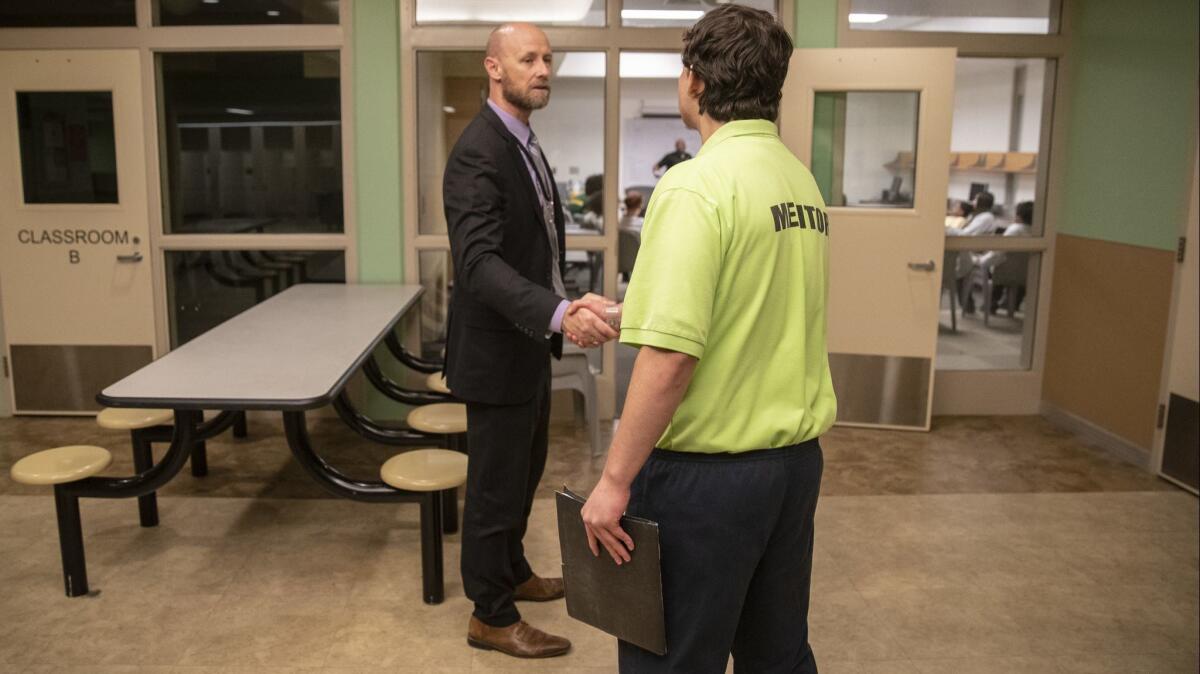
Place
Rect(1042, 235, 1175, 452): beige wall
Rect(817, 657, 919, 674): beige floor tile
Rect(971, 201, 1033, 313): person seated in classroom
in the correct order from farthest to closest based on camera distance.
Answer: Rect(971, 201, 1033, 313): person seated in classroom, Rect(1042, 235, 1175, 452): beige wall, Rect(817, 657, 919, 674): beige floor tile

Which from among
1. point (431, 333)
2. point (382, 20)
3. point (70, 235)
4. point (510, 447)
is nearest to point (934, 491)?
point (510, 447)

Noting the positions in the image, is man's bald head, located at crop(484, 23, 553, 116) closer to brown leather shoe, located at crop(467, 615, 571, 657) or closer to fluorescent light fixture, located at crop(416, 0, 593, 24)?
brown leather shoe, located at crop(467, 615, 571, 657)

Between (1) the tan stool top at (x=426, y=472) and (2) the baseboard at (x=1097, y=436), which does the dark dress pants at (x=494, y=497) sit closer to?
(1) the tan stool top at (x=426, y=472)

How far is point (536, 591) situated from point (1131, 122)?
141 inches

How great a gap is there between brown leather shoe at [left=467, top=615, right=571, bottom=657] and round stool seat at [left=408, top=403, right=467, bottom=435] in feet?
2.97

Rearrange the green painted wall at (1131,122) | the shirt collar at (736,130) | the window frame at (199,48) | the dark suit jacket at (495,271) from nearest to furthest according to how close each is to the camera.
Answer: the shirt collar at (736,130), the dark suit jacket at (495,271), the green painted wall at (1131,122), the window frame at (199,48)

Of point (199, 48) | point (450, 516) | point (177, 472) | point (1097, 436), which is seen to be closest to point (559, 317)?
point (177, 472)

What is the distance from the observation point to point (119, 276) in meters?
5.03

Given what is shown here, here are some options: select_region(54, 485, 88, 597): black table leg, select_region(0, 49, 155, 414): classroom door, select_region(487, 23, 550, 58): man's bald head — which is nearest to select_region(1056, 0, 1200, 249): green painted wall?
select_region(487, 23, 550, 58): man's bald head

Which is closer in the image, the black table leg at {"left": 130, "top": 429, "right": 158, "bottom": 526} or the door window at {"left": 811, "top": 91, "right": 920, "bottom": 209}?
the black table leg at {"left": 130, "top": 429, "right": 158, "bottom": 526}

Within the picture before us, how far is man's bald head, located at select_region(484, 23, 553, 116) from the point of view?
2621 millimetres

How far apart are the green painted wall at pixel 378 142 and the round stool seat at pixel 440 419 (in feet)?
4.81

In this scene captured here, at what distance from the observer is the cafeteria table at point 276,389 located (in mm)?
2715

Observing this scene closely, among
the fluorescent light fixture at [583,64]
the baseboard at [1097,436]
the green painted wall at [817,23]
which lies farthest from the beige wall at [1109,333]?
the fluorescent light fixture at [583,64]
